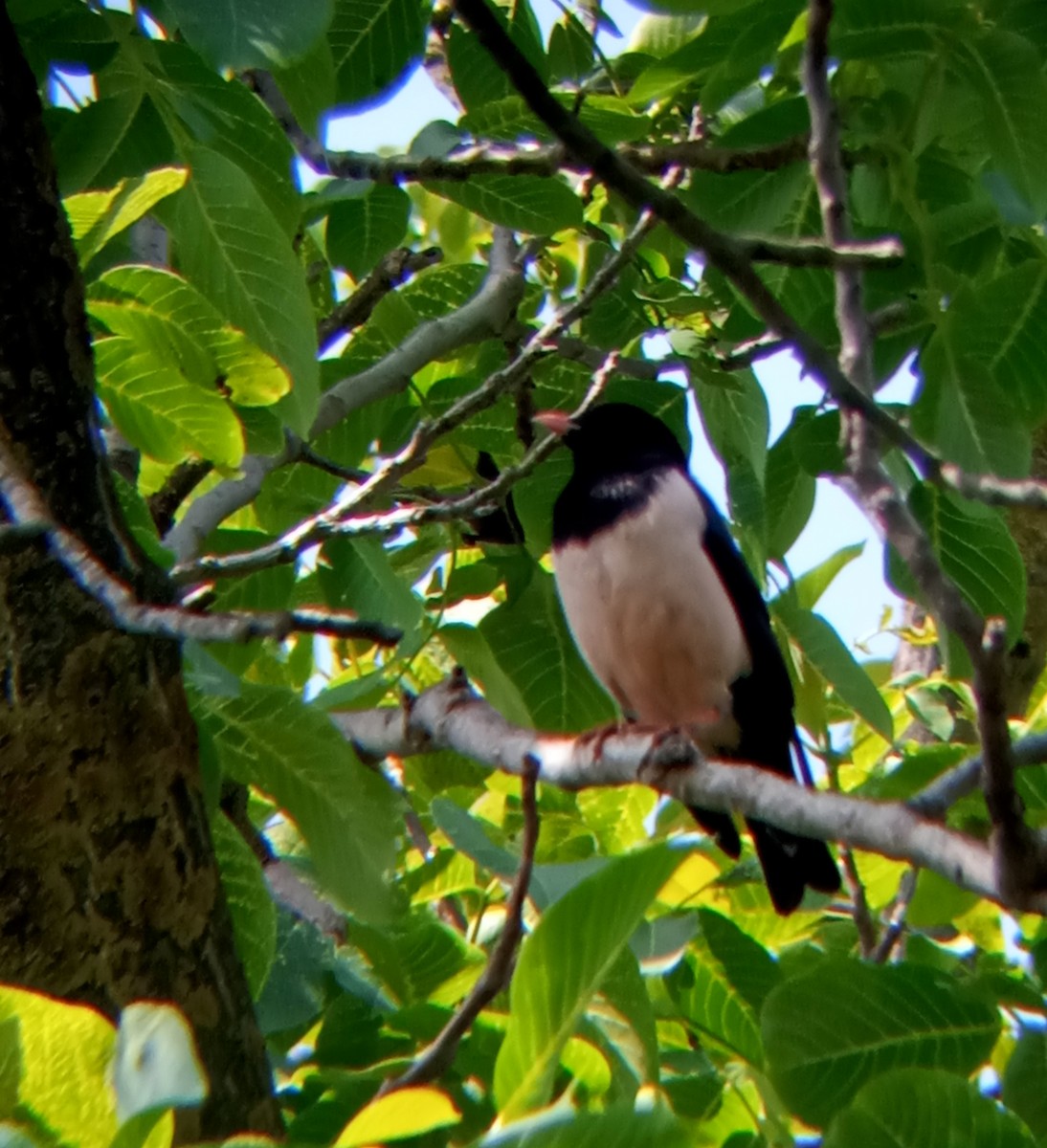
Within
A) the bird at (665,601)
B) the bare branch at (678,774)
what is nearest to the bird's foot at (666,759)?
the bare branch at (678,774)

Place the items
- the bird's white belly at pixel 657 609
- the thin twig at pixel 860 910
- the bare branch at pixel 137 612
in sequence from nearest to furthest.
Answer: the bare branch at pixel 137 612
the thin twig at pixel 860 910
the bird's white belly at pixel 657 609

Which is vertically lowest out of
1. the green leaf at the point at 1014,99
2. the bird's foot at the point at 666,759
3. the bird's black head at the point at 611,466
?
the bird's black head at the point at 611,466

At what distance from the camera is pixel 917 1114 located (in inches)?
59.7

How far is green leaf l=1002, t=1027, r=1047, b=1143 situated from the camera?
1997 mm

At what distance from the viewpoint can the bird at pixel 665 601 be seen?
11.8 feet

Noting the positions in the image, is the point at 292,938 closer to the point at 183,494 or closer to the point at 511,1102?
the point at 183,494

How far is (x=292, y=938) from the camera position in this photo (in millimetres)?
2293

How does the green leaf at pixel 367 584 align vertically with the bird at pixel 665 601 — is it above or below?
above

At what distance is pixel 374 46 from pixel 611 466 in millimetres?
1996

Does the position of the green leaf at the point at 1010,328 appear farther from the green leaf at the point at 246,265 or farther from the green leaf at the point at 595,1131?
the green leaf at the point at 595,1131

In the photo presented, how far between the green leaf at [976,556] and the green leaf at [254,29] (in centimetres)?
113

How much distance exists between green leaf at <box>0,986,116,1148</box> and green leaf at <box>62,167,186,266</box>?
0.96 metres

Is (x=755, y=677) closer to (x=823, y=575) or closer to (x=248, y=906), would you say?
(x=823, y=575)

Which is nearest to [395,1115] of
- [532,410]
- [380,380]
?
[380,380]
